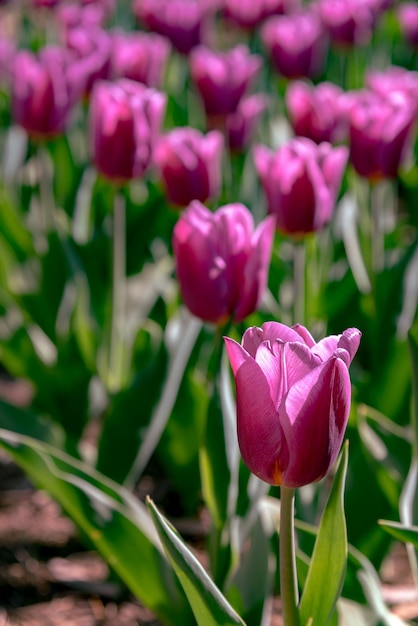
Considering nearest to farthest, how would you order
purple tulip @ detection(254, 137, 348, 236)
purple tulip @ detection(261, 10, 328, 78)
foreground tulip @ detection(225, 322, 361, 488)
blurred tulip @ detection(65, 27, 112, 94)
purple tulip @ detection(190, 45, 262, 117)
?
foreground tulip @ detection(225, 322, 361, 488)
purple tulip @ detection(254, 137, 348, 236)
blurred tulip @ detection(65, 27, 112, 94)
purple tulip @ detection(190, 45, 262, 117)
purple tulip @ detection(261, 10, 328, 78)

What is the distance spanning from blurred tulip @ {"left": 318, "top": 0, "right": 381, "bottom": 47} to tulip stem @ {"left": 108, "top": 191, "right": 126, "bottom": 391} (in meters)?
1.45

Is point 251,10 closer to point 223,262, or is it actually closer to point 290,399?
point 223,262

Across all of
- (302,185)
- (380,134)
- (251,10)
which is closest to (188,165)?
(302,185)

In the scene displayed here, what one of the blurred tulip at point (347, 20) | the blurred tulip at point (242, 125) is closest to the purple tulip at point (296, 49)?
the blurred tulip at point (347, 20)

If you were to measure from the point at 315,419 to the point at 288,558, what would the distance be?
142mm

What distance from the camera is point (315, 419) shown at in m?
0.66

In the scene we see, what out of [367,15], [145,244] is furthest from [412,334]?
[367,15]

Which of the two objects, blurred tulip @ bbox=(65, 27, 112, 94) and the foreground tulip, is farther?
blurred tulip @ bbox=(65, 27, 112, 94)

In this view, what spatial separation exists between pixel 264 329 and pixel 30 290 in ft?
3.76

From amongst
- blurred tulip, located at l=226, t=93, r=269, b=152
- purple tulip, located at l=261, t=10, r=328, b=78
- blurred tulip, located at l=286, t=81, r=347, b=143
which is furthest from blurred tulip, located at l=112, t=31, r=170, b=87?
blurred tulip, located at l=286, t=81, r=347, b=143

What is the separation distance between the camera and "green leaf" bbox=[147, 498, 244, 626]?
76 cm

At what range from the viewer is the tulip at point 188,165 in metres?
1.44

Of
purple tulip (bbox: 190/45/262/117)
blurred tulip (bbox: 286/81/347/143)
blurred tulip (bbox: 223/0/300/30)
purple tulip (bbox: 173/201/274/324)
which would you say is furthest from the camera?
blurred tulip (bbox: 223/0/300/30)

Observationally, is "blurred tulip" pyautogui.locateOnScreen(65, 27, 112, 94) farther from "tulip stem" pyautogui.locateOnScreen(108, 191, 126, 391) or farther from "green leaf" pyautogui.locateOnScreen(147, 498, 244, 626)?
"green leaf" pyautogui.locateOnScreen(147, 498, 244, 626)
